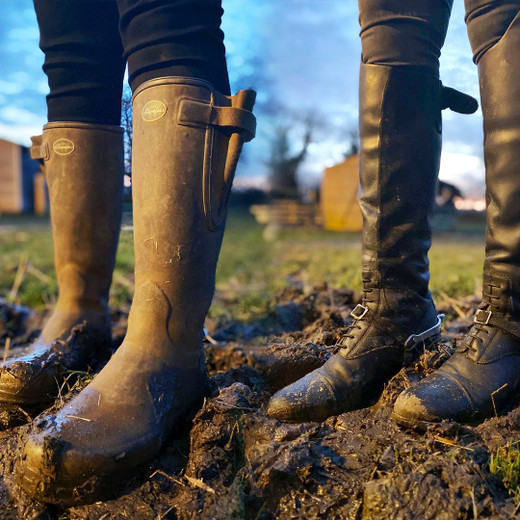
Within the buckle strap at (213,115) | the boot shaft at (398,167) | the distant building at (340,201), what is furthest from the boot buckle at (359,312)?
the distant building at (340,201)

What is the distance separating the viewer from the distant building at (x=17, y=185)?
18781 millimetres

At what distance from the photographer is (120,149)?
1910 mm

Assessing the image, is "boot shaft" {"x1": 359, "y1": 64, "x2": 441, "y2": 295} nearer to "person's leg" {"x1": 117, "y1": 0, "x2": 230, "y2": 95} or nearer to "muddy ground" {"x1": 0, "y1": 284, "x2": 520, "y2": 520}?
"muddy ground" {"x1": 0, "y1": 284, "x2": 520, "y2": 520}

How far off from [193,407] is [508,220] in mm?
995

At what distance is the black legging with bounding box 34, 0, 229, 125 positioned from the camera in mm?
1290

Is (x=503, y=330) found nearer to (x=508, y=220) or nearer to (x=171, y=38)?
(x=508, y=220)

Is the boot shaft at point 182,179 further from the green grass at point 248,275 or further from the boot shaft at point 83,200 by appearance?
the green grass at point 248,275

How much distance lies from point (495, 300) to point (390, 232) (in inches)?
13.3

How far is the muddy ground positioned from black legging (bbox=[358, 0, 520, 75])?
84 cm

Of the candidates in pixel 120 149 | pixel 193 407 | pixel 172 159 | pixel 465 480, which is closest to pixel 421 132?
pixel 172 159

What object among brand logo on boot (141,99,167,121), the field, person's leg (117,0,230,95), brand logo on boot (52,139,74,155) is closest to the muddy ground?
the field

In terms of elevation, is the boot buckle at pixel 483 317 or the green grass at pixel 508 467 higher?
the boot buckle at pixel 483 317

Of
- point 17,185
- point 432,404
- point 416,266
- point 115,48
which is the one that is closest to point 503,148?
point 416,266

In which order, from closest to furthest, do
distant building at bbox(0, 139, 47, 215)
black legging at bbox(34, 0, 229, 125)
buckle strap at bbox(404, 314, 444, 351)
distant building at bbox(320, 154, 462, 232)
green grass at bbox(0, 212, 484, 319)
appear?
black legging at bbox(34, 0, 229, 125) < buckle strap at bbox(404, 314, 444, 351) < green grass at bbox(0, 212, 484, 319) < distant building at bbox(320, 154, 462, 232) < distant building at bbox(0, 139, 47, 215)
